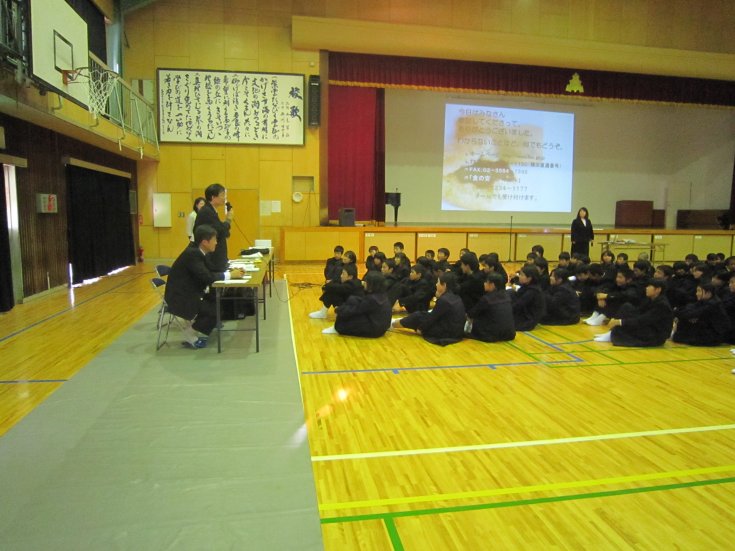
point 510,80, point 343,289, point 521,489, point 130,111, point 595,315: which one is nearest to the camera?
point 521,489

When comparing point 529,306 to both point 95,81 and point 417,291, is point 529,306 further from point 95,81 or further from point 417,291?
point 95,81

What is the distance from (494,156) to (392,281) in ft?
27.7

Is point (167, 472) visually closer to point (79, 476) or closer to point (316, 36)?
point (79, 476)

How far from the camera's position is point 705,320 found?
237 inches

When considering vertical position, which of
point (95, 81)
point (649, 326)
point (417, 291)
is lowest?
point (649, 326)

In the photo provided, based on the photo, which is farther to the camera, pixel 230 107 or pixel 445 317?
pixel 230 107

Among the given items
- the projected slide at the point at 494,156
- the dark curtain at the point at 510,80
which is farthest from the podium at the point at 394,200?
the dark curtain at the point at 510,80

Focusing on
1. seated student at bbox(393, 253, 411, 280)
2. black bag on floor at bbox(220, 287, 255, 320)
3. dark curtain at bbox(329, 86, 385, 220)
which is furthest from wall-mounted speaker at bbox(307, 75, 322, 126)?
black bag on floor at bbox(220, 287, 255, 320)

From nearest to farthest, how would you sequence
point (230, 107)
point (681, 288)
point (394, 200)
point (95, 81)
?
point (681, 288), point (95, 81), point (230, 107), point (394, 200)

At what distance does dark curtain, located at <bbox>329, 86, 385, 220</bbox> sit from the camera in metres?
13.6

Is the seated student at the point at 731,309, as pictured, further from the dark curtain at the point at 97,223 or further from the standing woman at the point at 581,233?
the dark curtain at the point at 97,223

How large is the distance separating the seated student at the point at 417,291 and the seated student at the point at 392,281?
8 cm

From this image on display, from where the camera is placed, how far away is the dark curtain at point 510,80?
12.6 m

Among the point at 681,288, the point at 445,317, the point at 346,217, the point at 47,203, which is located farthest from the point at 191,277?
the point at 346,217
